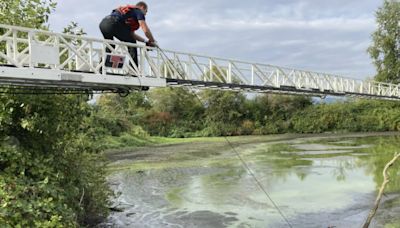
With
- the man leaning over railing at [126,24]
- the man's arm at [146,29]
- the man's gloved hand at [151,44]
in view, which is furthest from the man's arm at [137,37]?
the man's arm at [146,29]

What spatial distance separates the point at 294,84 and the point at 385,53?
88.5ft

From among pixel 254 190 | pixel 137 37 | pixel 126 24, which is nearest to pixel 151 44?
pixel 137 37

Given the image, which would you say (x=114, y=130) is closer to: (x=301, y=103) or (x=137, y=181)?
(x=137, y=181)

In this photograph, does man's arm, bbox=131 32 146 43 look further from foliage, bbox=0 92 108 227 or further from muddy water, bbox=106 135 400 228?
muddy water, bbox=106 135 400 228

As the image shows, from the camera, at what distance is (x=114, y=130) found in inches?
1243

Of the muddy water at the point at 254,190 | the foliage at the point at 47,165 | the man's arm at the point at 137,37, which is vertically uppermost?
the man's arm at the point at 137,37

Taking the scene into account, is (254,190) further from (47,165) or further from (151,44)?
(47,165)

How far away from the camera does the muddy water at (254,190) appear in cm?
1045

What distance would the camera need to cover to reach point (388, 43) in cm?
4622

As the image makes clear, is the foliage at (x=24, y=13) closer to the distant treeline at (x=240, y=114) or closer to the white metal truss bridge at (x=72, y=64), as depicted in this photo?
the white metal truss bridge at (x=72, y=64)

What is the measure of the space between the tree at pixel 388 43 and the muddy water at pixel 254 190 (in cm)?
2465

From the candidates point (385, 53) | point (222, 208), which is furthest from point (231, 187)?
point (385, 53)

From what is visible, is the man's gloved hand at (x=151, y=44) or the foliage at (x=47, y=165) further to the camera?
the man's gloved hand at (x=151, y=44)

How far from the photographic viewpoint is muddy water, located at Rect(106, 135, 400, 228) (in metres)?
10.4
